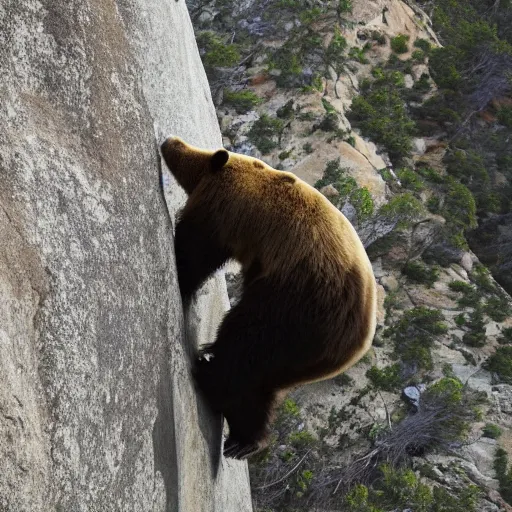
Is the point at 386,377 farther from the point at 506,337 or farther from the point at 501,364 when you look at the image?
the point at 506,337

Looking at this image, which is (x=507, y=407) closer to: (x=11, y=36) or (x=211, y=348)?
(x=211, y=348)

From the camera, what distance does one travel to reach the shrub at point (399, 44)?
22.0 meters

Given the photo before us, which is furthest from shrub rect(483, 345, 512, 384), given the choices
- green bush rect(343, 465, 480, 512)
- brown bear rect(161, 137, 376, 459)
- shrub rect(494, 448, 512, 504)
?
brown bear rect(161, 137, 376, 459)

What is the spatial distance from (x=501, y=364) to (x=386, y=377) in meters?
2.71

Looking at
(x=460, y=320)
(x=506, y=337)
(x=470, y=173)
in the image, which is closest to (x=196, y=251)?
(x=460, y=320)

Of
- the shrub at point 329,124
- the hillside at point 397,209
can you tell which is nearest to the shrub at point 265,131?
the hillside at point 397,209

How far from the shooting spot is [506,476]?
12766 mm

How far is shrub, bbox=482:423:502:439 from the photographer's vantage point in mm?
13742

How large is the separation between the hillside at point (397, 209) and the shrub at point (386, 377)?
0.10 ft

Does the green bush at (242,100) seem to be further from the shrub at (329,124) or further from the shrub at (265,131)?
the shrub at (329,124)

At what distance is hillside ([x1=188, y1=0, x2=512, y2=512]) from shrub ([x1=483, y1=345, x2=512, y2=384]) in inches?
1.4

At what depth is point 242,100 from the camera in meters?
17.6

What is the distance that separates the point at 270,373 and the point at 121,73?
2.07 m

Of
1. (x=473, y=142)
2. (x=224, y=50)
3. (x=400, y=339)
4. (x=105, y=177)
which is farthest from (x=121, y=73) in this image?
(x=473, y=142)
